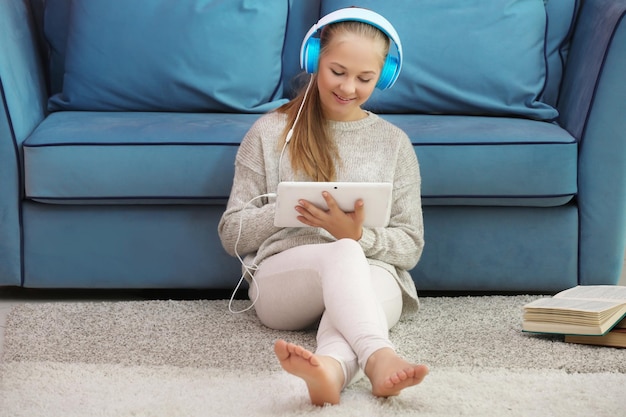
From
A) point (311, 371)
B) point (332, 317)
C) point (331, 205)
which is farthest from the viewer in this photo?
point (331, 205)

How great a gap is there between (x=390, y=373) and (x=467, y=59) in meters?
1.31

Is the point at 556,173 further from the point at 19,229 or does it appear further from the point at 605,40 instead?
the point at 19,229

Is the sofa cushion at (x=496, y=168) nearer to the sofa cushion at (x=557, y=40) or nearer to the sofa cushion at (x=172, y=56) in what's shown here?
the sofa cushion at (x=557, y=40)

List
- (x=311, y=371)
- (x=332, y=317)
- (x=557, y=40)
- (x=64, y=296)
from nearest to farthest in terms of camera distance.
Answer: (x=311, y=371) → (x=332, y=317) → (x=64, y=296) → (x=557, y=40)

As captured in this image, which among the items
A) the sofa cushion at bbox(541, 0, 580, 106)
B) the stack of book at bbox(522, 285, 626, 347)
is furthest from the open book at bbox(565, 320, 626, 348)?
the sofa cushion at bbox(541, 0, 580, 106)

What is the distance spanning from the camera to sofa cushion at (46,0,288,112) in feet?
8.71

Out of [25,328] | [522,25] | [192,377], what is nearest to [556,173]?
[522,25]

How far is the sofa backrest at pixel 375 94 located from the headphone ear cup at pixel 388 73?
57 centimetres

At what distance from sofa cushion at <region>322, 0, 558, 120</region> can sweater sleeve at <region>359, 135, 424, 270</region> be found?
1.66 ft

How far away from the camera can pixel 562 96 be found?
106 inches

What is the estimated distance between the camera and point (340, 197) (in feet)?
6.23

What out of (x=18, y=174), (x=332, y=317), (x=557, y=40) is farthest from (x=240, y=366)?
(x=557, y=40)

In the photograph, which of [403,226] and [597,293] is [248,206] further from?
Result: [597,293]

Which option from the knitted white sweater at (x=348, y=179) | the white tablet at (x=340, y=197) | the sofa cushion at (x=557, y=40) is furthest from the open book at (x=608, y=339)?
the sofa cushion at (x=557, y=40)
